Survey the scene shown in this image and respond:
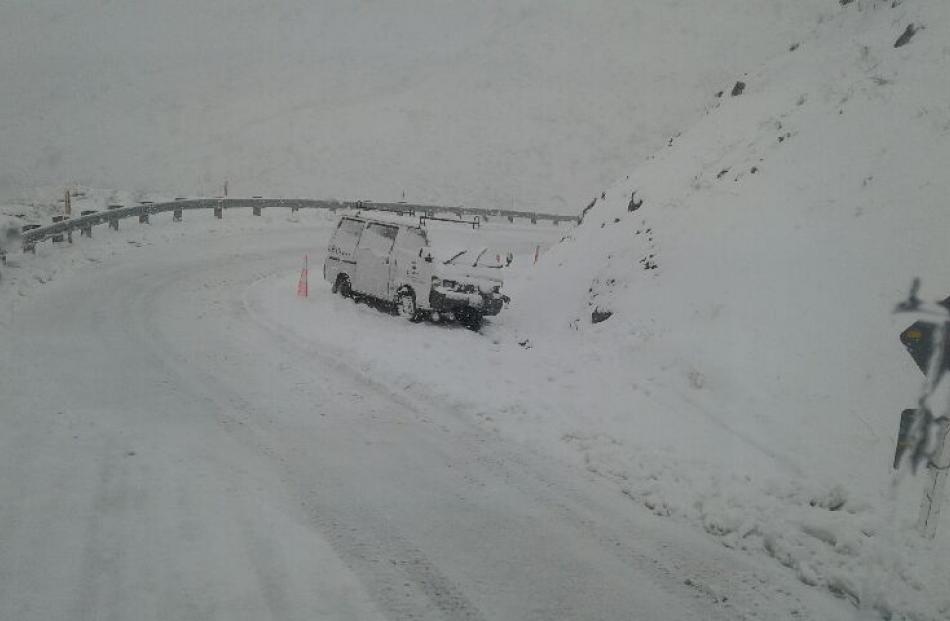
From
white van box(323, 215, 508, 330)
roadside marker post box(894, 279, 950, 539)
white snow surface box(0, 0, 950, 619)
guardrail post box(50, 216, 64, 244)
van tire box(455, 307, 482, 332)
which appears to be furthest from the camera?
guardrail post box(50, 216, 64, 244)

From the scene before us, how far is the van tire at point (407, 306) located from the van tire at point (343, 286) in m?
1.64

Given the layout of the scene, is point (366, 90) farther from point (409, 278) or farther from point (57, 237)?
point (409, 278)

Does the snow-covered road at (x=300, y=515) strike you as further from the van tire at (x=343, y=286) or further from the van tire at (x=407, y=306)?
the van tire at (x=343, y=286)

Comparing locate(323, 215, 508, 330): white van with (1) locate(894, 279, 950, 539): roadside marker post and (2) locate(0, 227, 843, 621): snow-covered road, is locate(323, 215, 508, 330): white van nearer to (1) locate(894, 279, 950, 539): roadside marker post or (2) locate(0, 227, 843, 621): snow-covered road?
(2) locate(0, 227, 843, 621): snow-covered road

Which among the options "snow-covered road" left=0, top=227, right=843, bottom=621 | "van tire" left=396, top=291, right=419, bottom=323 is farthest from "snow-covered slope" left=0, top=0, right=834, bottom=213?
"snow-covered road" left=0, top=227, right=843, bottom=621

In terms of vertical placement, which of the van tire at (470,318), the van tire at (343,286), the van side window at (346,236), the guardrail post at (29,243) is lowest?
the van tire at (470,318)

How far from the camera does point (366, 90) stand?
45281 mm

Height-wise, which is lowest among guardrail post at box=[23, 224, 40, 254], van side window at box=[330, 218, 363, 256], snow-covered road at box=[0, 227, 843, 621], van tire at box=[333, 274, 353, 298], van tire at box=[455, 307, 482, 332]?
snow-covered road at box=[0, 227, 843, 621]

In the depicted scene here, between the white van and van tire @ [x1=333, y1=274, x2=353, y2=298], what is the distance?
42mm

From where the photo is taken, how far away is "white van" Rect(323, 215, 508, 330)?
40.2ft

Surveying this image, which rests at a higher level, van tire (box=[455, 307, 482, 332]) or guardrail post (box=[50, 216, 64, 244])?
guardrail post (box=[50, 216, 64, 244])

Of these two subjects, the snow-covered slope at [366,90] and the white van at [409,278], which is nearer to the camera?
the white van at [409,278]

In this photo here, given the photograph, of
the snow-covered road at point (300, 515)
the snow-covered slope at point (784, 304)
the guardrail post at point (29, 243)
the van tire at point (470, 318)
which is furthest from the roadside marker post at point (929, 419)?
the guardrail post at point (29, 243)

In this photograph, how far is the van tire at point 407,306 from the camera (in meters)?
12.5
